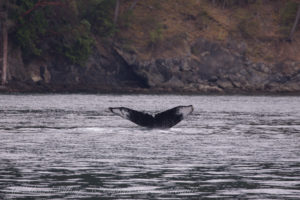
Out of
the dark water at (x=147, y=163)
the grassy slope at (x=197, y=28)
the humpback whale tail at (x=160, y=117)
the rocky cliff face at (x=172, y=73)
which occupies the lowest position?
the dark water at (x=147, y=163)

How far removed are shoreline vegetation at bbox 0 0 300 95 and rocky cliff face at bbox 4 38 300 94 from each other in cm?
16

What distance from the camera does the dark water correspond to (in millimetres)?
15555

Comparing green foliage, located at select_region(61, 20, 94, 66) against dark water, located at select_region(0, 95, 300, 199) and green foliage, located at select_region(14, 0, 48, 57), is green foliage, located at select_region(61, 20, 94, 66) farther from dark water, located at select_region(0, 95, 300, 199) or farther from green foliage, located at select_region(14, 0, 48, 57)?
dark water, located at select_region(0, 95, 300, 199)

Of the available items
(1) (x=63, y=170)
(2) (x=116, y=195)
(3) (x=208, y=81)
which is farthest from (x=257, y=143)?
(3) (x=208, y=81)

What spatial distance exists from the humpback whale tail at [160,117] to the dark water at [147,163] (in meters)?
0.68

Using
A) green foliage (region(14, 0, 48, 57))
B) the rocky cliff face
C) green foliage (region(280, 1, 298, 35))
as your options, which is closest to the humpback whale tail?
the rocky cliff face

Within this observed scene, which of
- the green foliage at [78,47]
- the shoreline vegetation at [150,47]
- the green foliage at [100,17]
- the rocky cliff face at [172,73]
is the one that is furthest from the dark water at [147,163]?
the green foliage at [100,17]

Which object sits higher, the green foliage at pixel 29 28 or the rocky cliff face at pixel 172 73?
the green foliage at pixel 29 28

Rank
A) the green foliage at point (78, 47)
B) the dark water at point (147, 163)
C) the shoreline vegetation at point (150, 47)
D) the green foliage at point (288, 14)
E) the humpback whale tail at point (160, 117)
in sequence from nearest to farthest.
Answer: the dark water at point (147, 163)
the humpback whale tail at point (160, 117)
the shoreline vegetation at point (150, 47)
the green foliage at point (78, 47)
the green foliage at point (288, 14)

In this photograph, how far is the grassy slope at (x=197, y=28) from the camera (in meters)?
111

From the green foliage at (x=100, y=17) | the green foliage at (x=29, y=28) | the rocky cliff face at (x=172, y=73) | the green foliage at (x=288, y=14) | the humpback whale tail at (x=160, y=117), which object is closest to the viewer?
the humpback whale tail at (x=160, y=117)

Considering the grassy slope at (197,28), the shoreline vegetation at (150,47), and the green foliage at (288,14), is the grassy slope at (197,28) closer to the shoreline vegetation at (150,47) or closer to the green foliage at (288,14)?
the shoreline vegetation at (150,47)

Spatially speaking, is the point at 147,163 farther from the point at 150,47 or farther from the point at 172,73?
the point at 150,47

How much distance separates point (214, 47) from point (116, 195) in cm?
9813
